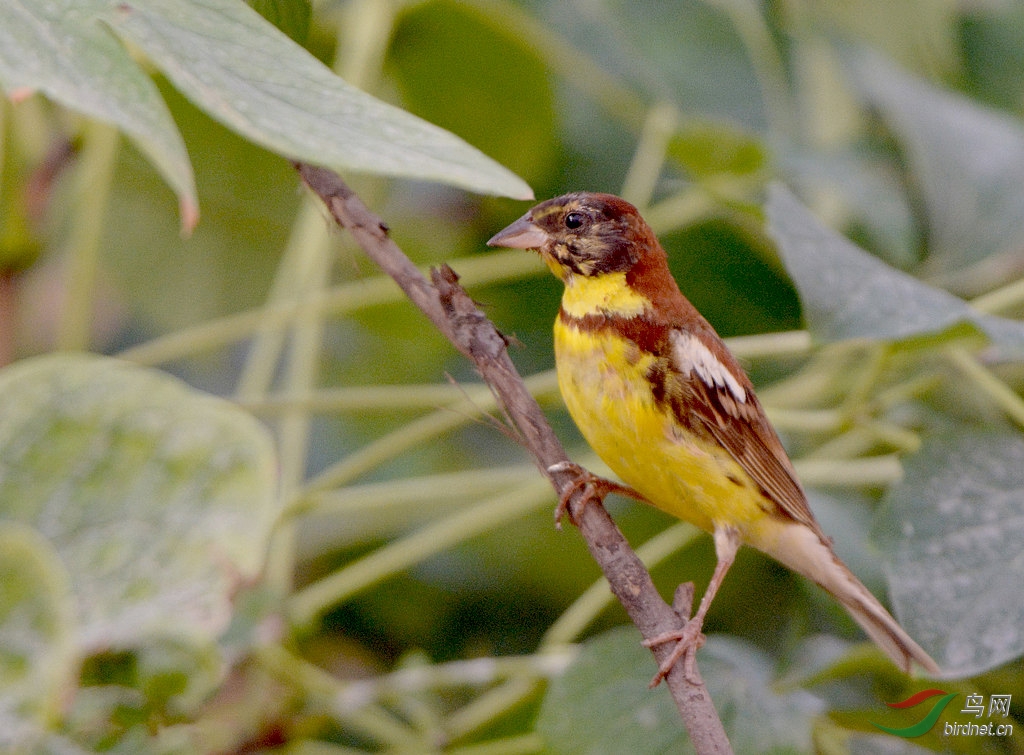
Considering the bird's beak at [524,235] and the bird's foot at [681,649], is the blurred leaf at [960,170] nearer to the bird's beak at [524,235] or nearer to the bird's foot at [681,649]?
the bird's beak at [524,235]

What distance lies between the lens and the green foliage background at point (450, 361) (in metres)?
1.01

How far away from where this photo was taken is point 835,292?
1.10m

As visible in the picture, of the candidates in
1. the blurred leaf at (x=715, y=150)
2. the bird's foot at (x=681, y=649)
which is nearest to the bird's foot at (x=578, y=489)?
the bird's foot at (x=681, y=649)

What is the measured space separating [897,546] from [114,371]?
91cm

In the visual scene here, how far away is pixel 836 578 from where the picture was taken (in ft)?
4.17

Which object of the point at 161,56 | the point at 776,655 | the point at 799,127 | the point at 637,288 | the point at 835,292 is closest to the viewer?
the point at 161,56

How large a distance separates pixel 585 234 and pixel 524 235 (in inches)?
3.0

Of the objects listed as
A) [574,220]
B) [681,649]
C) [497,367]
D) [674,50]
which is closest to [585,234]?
[574,220]

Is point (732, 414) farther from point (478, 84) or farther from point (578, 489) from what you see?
→ point (478, 84)

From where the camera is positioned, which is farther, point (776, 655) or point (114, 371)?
point (776, 655)

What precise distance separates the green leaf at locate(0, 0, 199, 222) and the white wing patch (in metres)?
0.69

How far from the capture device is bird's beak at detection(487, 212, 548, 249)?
1.25 metres

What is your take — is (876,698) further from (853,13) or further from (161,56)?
(853,13)

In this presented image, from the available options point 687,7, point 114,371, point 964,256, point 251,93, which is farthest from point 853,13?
point 251,93
